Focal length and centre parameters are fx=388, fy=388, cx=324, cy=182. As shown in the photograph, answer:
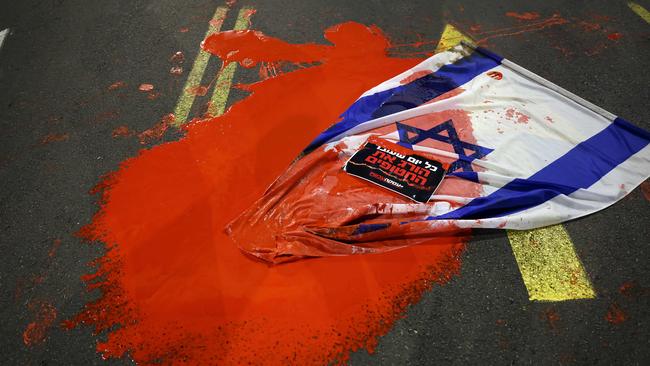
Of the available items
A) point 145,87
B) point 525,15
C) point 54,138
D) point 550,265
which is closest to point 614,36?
point 525,15

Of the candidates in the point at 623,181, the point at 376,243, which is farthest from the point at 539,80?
the point at 376,243

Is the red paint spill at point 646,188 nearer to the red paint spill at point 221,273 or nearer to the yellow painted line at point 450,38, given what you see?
the red paint spill at point 221,273

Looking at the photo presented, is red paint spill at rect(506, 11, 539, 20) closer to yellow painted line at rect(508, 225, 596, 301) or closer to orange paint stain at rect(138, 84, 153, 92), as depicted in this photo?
yellow painted line at rect(508, 225, 596, 301)

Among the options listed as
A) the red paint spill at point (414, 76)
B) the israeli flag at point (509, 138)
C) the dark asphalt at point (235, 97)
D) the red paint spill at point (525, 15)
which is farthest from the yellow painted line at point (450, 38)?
the red paint spill at point (525, 15)

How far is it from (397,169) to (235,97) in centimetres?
143

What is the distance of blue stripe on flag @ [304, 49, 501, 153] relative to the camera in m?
2.60

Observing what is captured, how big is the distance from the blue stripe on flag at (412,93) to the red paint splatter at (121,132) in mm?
1355

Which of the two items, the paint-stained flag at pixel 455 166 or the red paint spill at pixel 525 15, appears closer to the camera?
the paint-stained flag at pixel 455 166

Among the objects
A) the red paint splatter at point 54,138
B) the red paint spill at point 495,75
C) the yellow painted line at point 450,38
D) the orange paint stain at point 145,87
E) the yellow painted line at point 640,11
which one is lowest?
the red paint splatter at point 54,138

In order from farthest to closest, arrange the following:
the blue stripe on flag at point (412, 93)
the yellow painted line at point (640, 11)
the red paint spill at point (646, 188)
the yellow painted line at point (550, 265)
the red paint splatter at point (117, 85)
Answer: the yellow painted line at point (640, 11) < the red paint splatter at point (117, 85) < the blue stripe on flag at point (412, 93) < the red paint spill at point (646, 188) < the yellow painted line at point (550, 265)

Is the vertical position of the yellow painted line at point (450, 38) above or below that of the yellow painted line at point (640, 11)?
below

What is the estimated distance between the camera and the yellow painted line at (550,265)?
6.52 feet

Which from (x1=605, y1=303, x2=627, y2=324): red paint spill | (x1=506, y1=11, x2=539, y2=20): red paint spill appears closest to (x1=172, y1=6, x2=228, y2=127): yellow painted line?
(x1=506, y1=11, x2=539, y2=20): red paint spill

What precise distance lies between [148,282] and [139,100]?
5.38 feet
